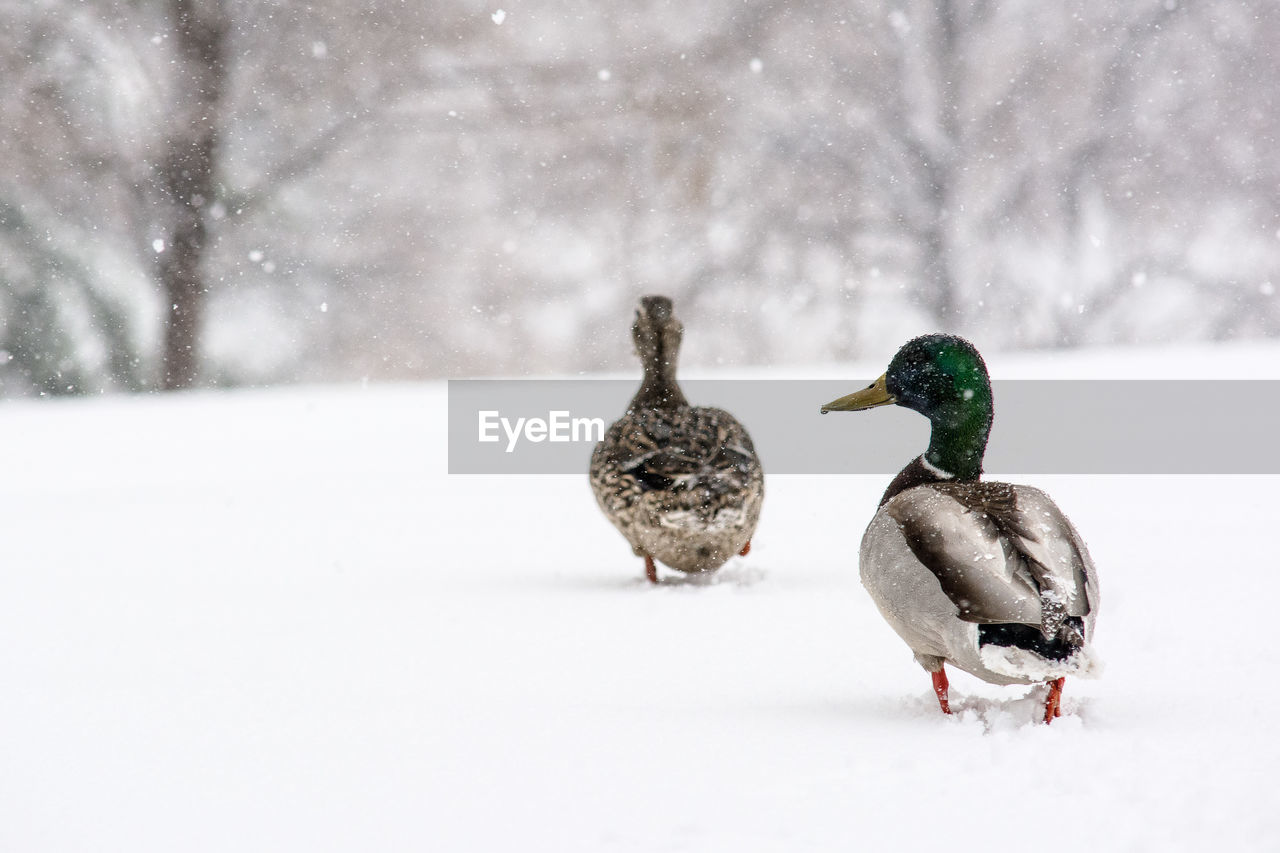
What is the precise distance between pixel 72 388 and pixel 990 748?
14.5m

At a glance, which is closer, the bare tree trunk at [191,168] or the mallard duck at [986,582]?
the mallard duck at [986,582]

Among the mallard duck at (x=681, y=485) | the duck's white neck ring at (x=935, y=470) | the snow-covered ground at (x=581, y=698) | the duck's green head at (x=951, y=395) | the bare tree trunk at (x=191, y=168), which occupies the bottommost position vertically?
the snow-covered ground at (x=581, y=698)

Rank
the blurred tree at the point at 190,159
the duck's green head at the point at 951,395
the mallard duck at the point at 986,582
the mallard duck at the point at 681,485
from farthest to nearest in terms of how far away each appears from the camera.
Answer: the blurred tree at the point at 190,159 → the mallard duck at the point at 681,485 → the duck's green head at the point at 951,395 → the mallard duck at the point at 986,582

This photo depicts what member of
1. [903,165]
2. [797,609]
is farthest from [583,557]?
[903,165]

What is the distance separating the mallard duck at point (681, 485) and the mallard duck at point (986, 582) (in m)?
1.35

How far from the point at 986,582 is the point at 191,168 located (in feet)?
45.7

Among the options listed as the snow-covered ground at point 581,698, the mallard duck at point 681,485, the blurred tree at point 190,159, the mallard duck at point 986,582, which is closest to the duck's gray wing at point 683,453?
the mallard duck at point 681,485

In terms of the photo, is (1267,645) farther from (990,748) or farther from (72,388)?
(72,388)

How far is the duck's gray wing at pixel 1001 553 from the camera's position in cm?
242

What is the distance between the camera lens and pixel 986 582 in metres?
2.44

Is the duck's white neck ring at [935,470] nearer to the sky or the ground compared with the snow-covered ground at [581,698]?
nearer to the sky

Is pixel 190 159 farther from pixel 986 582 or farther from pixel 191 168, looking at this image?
pixel 986 582

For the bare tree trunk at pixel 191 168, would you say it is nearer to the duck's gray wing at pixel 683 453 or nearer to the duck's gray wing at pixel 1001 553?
the duck's gray wing at pixel 683 453

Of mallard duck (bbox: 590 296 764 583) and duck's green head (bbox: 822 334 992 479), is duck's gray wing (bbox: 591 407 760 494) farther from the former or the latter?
duck's green head (bbox: 822 334 992 479)
